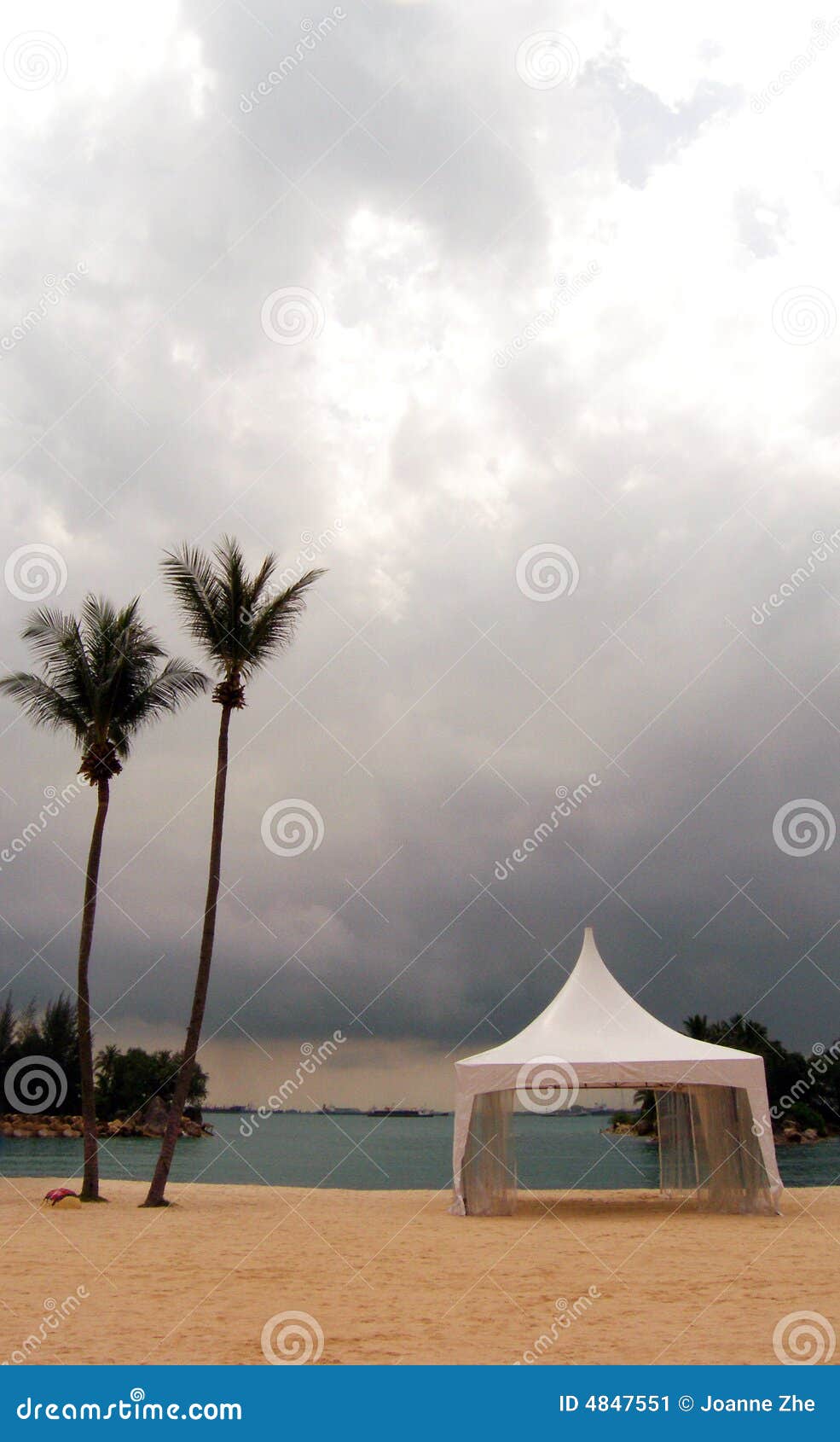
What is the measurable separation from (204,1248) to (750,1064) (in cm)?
875

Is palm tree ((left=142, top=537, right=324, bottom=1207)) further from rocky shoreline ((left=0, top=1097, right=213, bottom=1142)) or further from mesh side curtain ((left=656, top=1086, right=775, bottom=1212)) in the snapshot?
rocky shoreline ((left=0, top=1097, right=213, bottom=1142))

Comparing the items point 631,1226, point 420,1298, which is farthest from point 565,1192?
point 420,1298

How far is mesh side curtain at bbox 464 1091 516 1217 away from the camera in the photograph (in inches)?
722

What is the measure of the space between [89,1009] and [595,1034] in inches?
334

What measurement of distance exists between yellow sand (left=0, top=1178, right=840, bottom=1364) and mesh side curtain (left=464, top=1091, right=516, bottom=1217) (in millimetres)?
502

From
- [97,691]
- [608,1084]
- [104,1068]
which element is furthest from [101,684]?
[104,1068]

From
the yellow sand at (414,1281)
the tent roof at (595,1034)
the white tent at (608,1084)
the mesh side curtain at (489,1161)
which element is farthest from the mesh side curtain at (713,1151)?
the mesh side curtain at (489,1161)

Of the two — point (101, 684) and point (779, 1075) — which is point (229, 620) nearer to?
point (101, 684)

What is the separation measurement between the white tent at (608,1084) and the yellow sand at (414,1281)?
77 centimetres

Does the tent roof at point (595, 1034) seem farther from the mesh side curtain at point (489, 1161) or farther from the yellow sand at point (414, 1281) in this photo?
the yellow sand at point (414, 1281)

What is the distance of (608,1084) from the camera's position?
18266 millimetres

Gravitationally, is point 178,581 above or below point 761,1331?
above

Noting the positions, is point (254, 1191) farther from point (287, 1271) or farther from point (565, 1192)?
point (287, 1271)

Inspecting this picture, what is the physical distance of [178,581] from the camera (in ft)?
64.8
